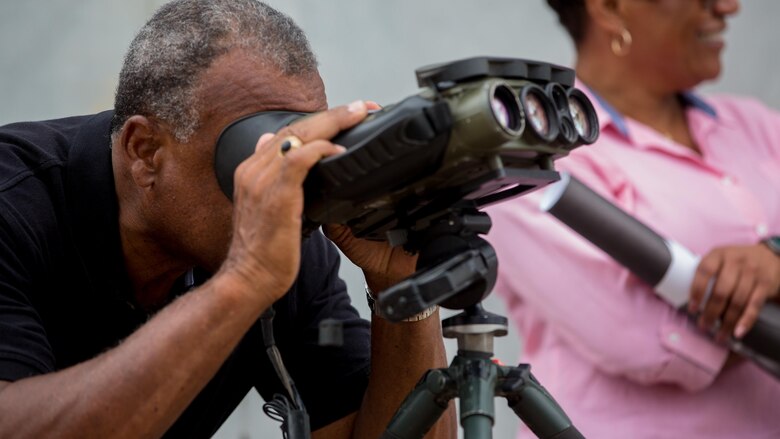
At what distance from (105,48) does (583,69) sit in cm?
99

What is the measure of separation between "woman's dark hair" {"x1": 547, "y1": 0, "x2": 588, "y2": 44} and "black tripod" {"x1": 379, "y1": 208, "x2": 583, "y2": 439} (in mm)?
961

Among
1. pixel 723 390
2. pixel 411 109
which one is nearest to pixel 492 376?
pixel 411 109

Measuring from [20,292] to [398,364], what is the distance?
548 millimetres

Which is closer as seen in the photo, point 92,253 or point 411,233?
point 411,233

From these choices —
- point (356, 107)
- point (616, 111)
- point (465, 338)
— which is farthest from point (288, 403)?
point (616, 111)

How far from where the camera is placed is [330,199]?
142 centimetres

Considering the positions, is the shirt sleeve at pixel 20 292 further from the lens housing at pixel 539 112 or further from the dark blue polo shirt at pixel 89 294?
the lens housing at pixel 539 112

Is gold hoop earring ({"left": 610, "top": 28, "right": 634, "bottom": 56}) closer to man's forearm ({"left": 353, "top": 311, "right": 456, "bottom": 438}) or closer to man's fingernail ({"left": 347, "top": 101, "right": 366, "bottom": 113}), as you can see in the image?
man's forearm ({"left": 353, "top": 311, "right": 456, "bottom": 438})

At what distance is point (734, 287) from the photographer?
1975 millimetres

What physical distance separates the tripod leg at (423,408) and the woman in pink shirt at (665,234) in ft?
2.10

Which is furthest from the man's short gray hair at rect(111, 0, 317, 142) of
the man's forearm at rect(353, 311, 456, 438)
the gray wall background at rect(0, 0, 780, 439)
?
the gray wall background at rect(0, 0, 780, 439)

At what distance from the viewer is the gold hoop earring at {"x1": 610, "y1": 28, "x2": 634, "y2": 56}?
7.34ft

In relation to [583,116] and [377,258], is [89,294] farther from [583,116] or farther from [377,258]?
[583,116]

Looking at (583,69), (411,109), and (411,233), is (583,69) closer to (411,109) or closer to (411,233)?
(411,233)
